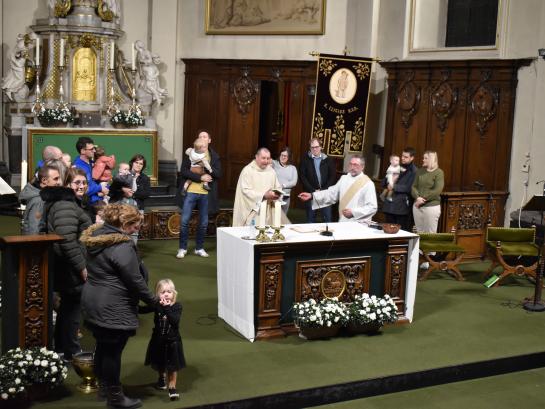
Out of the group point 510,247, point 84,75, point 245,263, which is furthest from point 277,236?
point 84,75

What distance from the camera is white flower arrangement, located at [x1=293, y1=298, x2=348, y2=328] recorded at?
7.29 m

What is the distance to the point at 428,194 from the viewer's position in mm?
10375

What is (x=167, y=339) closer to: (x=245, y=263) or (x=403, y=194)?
(x=245, y=263)

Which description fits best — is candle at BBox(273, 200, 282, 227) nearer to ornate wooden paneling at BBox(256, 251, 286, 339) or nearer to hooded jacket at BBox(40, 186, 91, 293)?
ornate wooden paneling at BBox(256, 251, 286, 339)

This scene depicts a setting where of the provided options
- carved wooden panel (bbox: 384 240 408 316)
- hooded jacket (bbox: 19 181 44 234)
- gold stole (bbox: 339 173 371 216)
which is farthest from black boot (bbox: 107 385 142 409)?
gold stole (bbox: 339 173 371 216)

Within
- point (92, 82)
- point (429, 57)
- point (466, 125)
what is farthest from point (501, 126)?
point (92, 82)

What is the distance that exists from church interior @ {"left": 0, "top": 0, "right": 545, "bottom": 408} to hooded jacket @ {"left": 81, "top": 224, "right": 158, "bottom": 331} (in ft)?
1.70

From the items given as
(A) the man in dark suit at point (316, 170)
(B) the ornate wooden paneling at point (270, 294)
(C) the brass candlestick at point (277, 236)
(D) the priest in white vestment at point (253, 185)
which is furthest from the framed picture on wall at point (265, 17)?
(B) the ornate wooden paneling at point (270, 294)

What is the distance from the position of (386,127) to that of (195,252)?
4636 mm

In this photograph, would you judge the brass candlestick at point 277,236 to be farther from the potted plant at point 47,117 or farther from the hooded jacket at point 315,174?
the potted plant at point 47,117

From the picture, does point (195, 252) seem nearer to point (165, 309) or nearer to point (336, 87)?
point (336, 87)

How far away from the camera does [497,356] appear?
7258 mm

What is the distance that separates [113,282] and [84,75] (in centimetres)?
1022

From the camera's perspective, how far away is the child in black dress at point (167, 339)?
581 cm
